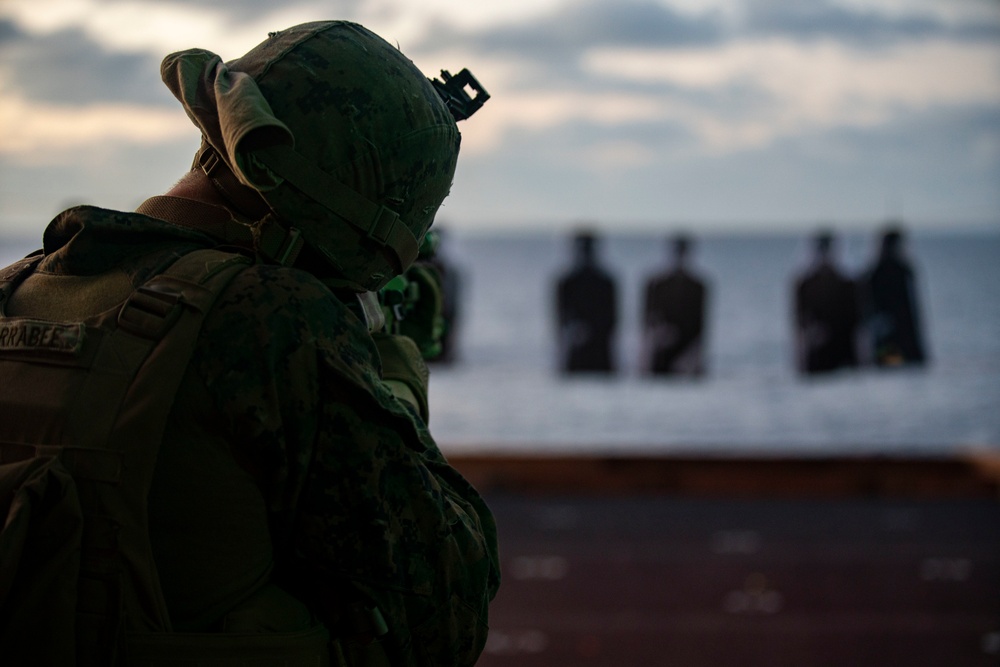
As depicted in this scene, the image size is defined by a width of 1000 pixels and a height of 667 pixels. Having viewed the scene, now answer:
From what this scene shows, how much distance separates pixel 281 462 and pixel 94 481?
0.17 meters

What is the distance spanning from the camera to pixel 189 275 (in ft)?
3.73

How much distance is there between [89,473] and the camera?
42.6 inches

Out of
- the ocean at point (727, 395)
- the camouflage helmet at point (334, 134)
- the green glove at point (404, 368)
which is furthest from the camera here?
the ocean at point (727, 395)

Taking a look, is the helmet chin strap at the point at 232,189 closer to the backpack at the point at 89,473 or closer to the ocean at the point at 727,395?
the backpack at the point at 89,473

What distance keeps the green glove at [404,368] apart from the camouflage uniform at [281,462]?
28 centimetres

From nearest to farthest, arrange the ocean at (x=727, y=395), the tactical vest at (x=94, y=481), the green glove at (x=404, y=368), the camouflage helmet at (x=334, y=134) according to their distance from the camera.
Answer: the tactical vest at (x=94, y=481) → the camouflage helmet at (x=334, y=134) → the green glove at (x=404, y=368) → the ocean at (x=727, y=395)

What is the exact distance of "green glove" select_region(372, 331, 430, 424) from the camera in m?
1.50

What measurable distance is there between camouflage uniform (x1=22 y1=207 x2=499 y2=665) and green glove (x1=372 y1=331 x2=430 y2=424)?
283 mm

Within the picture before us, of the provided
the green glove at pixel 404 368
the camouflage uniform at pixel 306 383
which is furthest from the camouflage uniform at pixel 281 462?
the green glove at pixel 404 368

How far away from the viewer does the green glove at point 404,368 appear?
1.50 metres

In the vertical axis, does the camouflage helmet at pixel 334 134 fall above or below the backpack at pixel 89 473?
above

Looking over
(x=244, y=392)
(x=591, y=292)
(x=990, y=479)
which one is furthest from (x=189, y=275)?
(x=591, y=292)

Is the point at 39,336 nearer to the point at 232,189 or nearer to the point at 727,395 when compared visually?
the point at 232,189

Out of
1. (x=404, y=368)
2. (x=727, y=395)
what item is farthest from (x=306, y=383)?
(x=727, y=395)
